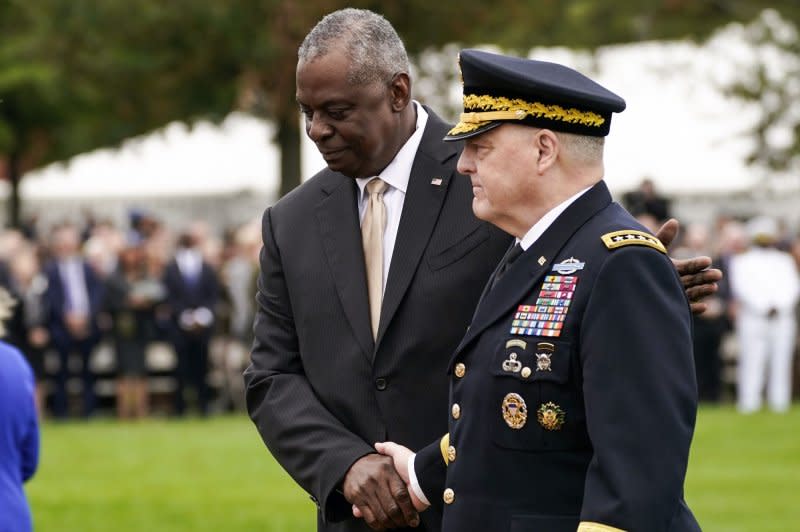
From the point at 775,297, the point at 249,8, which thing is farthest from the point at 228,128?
the point at 775,297

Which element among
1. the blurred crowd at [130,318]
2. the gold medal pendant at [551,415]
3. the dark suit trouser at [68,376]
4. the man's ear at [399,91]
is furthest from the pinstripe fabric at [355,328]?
the dark suit trouser at [68,376]

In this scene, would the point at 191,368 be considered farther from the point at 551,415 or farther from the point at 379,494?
the point at 551,415

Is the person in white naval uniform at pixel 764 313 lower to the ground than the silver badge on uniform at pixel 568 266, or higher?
lower

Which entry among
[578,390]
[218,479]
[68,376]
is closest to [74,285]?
[68,376]

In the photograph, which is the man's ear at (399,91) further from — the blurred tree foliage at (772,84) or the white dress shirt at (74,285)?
the blurred tree foliage at (772,84)

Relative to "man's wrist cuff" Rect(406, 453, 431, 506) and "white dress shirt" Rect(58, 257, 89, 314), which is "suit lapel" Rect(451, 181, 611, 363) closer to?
"man's wrist cuff" Rect(406, 453, 431, 506)

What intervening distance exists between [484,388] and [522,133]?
0.61m

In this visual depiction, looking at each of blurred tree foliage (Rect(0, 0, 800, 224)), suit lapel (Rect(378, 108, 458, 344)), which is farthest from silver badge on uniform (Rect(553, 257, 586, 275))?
blurred tree foliage (Rect(0, 0, 800, 224))

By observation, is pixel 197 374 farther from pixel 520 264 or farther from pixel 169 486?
pixel 520 264

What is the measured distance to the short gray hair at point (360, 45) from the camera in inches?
Result: 184

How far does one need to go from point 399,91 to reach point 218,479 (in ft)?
32.7

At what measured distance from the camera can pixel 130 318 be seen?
19734 mm

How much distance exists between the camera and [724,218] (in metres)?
22.8

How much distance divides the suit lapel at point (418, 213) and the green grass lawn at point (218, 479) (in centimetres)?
705
